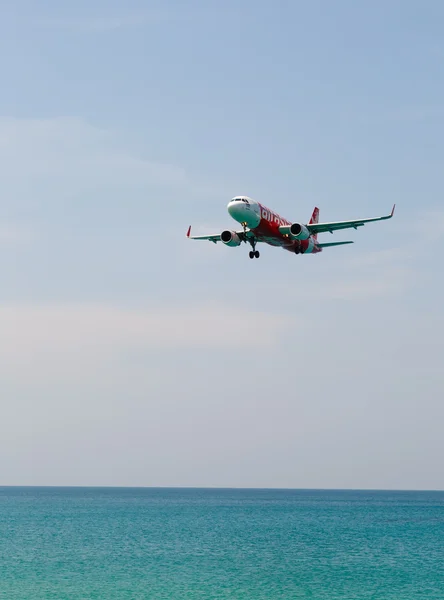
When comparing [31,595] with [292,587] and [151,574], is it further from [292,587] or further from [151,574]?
[292,587]

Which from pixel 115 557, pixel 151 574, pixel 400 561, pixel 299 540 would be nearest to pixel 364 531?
pixel 299 540

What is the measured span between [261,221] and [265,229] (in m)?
1.32

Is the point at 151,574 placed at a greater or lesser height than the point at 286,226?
lesser

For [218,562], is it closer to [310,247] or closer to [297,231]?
[310,247]

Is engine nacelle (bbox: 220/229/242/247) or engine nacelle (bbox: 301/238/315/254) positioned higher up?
engine nacelle (bbox: 301/238/315/254)

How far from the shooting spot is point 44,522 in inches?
7712

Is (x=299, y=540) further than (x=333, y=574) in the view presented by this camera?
Yes

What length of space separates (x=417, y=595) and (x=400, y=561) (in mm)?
32376

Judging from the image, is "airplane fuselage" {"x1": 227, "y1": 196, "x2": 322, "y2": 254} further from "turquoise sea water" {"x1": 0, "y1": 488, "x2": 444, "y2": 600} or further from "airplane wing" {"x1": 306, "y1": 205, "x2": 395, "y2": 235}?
"turquoise sea water" {"x1": 0, "y1": 488, "x2": 444, "y2": 600}

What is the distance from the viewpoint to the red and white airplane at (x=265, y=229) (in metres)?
74.5

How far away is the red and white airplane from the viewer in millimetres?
74500

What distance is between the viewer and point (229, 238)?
254 feet

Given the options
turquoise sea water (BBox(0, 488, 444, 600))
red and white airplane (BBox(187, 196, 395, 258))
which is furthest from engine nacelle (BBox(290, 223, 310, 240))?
turquoise sea water (BBox(0, 488, 444, 600))

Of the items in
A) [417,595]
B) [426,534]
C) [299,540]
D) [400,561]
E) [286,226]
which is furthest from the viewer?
[426,534]
